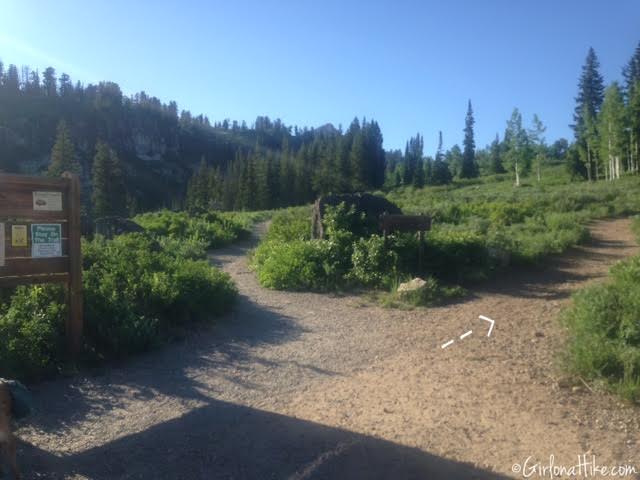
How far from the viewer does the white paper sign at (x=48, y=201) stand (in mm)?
5926

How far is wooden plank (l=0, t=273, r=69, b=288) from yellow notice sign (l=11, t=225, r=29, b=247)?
366 millimetres

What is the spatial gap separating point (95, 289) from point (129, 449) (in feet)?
11.2

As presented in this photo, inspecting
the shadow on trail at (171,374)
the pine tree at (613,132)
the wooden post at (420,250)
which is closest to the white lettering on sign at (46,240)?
the shadow on trail at (171,374)

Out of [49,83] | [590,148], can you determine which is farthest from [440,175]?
[49,83]

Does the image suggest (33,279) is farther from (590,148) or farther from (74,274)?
(590,148)

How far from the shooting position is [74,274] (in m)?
6.24

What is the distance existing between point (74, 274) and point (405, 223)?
6265mm

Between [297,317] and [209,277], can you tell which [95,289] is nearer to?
[209,277]

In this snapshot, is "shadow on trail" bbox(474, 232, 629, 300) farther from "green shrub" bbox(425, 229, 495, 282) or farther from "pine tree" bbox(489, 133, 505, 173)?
"pine tree" bbox(489, 133, 505, 173)

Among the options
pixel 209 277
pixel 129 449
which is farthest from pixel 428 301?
pixel 129 449

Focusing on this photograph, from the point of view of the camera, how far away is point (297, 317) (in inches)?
339

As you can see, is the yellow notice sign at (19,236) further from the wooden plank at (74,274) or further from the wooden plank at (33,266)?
the wooden plank at (74,274)

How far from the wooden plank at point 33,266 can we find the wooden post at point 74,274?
10 centimetres

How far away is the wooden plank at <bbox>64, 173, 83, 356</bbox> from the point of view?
6.16m
